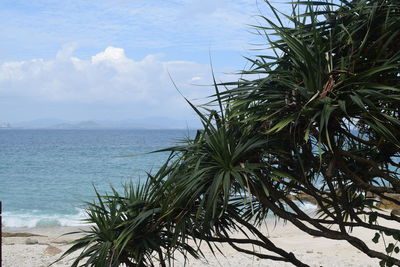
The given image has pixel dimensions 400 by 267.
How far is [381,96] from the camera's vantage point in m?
3.28

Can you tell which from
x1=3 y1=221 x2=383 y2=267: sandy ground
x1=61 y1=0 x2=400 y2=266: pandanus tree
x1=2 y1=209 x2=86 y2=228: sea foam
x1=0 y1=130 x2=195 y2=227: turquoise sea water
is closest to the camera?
x1=61 y1=0 x2=400 y2=266: pandanus tree

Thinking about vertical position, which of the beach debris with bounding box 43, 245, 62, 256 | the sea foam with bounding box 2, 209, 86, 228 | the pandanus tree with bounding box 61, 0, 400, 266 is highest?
the pandanus tree with bounding box 61, 0, 400, 266

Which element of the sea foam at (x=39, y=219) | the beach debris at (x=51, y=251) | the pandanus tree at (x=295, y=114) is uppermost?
the pandanus tree at (x=295, y=114)

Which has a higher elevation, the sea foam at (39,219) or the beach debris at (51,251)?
the beach debris at (51,251)

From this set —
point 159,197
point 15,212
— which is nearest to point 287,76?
point 159,197

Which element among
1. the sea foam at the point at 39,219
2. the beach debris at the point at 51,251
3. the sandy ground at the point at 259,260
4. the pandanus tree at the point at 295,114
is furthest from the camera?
the sea foam at the point at 39,219

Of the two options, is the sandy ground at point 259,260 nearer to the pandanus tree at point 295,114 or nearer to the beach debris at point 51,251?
the beach debris at point 51,251

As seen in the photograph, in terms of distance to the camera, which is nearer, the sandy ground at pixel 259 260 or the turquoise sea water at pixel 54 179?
the sandy ground at pixel 259 260

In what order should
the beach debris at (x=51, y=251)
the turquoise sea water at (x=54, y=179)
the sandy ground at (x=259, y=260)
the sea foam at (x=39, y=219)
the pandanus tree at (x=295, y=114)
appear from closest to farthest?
the pandanus tree at (x=295, y=114) → the sandy ground at (x=259, y=260) → the beach debris at (x=51, y=251) → the sea foam at (x=39, y=219) → the turquoise sea water at (x=54, y=179)

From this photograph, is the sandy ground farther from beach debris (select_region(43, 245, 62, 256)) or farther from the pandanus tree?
the pandanus tree

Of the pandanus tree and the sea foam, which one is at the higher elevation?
the pandanus tree

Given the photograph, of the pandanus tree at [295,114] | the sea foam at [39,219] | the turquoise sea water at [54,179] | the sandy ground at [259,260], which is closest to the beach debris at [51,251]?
the sandy ground at [259,260]

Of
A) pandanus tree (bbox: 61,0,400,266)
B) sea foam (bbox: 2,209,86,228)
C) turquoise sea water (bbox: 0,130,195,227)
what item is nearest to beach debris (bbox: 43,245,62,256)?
turquoise sea water (bbox: 0,130,195,227)

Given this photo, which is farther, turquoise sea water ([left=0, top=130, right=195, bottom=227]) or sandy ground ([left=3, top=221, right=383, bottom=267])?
turquoise sea water ([left=0, top=130, right=195, bottom=227])
